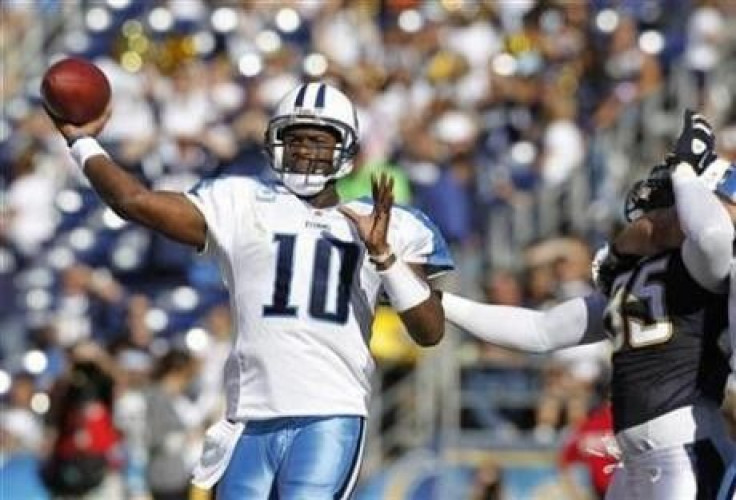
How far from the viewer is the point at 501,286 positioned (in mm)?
11945

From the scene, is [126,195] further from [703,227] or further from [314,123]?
[703,227]

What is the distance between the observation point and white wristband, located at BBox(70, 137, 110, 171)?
5559 mm

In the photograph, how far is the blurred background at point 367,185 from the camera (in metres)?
11.2

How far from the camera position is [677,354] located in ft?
18.9

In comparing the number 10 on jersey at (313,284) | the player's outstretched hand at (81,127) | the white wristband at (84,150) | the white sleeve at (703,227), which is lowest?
the number 10 on jersey at (313,284)

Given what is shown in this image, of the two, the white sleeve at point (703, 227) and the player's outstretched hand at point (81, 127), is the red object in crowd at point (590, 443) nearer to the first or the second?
the white sleeve at point (703, 227)

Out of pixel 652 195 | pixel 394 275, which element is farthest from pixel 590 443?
pixel 394 275

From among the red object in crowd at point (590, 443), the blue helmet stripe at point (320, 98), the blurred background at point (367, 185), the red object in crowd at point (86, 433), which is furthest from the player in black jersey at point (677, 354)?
the red object in crowd at point (86, 433)

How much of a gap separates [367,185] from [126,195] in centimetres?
641

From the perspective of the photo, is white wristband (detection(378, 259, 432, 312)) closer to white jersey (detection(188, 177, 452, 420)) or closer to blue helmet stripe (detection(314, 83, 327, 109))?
white jersey (detection(188, 177, 452, 420))

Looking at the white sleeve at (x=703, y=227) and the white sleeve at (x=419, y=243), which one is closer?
the white sleeve at (x=703, y=227)

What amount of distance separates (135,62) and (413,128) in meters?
2.04

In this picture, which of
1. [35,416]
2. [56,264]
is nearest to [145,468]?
[35,416]

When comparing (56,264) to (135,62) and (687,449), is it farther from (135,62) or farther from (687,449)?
(687,449)
